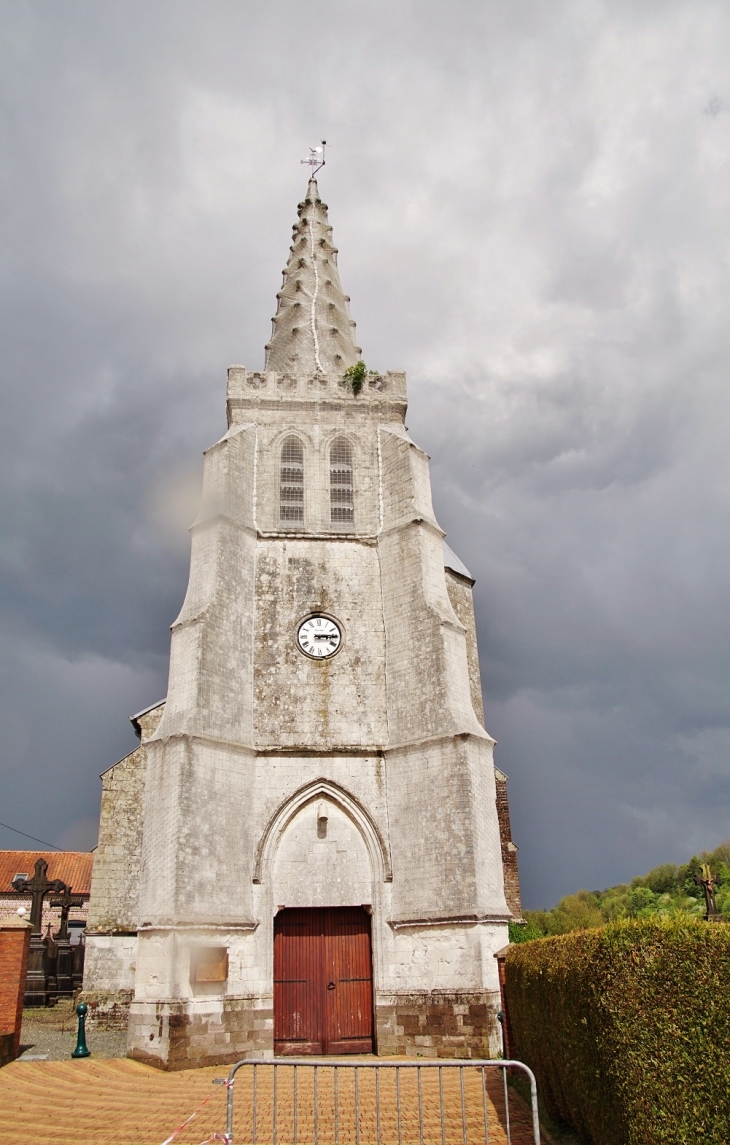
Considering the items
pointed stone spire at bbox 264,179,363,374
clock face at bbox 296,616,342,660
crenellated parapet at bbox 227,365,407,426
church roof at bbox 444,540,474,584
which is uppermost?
pointed stone spire at bbox 264,179,363,374

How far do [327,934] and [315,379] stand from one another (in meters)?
14.5

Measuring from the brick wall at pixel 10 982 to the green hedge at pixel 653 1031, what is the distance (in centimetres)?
1032

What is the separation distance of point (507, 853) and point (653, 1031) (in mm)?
16549

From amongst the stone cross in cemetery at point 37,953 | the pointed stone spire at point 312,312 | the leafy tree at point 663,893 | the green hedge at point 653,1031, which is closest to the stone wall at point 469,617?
the pointed stone spire at point 312,312

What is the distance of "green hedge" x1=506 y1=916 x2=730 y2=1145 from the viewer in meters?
6.27

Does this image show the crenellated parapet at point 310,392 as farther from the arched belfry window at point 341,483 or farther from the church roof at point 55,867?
the church roof at point 55,867

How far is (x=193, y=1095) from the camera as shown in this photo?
39.0 ft

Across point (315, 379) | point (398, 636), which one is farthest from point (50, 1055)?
point (315, 379)

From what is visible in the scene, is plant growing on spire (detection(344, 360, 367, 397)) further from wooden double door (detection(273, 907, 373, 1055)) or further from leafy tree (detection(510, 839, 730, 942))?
leafy tree (detection(510, 839, 730, 942))

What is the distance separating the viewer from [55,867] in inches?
1978

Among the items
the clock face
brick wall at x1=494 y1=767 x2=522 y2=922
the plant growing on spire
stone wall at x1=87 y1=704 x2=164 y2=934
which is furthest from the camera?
the plant growing on spire

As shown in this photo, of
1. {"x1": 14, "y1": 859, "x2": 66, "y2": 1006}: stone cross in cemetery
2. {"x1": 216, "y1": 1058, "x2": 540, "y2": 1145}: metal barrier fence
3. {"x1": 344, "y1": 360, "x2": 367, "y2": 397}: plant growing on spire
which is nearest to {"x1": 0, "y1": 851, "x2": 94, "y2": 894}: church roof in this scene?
{"x1": 14, "y1": 859, "x2": 66, "y2": 1006}: stone cross in cemetery

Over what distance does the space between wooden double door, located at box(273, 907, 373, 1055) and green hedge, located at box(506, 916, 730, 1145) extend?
9792mm

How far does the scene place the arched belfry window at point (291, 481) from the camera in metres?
21.2
